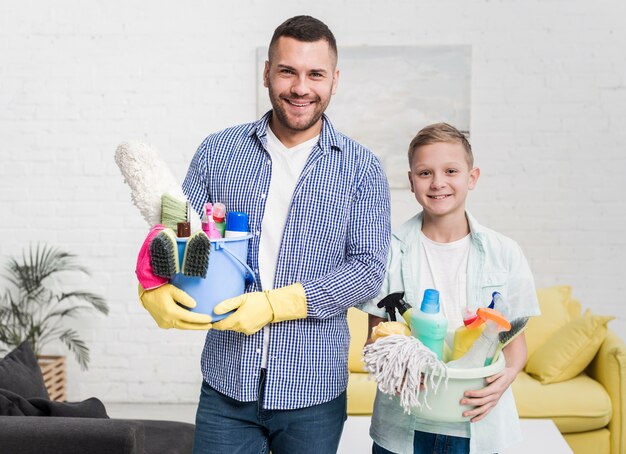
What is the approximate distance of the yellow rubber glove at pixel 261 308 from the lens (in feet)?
4.60

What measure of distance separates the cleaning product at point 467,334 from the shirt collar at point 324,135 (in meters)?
0.48

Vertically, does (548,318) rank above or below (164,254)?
below

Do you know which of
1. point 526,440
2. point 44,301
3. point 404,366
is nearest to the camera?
point 404,366

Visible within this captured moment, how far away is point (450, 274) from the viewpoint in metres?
1.61

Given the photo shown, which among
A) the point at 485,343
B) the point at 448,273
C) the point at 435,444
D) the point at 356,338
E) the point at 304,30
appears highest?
the point at 304,30

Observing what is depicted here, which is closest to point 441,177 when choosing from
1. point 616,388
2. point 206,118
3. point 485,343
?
point 485,343

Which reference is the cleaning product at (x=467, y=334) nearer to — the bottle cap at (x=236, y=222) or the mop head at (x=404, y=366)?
the mop head at (x=404, y=366)

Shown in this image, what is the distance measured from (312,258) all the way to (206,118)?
9.53 ft

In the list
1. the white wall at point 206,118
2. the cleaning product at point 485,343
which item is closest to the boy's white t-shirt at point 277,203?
the cleaning product at point 485,343

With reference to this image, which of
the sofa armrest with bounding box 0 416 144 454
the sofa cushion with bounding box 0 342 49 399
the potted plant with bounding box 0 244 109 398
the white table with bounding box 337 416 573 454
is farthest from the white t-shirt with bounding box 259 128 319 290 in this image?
the potted plant with bounding box 0 244 109 398

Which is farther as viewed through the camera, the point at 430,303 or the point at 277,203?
the point at 277,203

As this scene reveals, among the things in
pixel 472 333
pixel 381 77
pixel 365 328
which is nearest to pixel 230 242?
pixel 472 333

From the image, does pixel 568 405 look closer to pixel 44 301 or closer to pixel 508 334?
pixel 508 334

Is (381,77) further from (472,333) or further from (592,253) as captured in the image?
(472,333)
